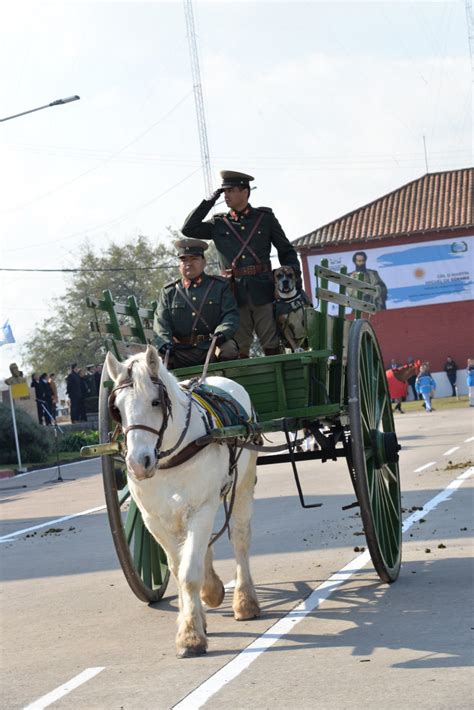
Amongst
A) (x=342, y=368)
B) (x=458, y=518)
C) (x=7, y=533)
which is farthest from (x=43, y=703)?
(x=7, y=533)

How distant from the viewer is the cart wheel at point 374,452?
28.7ft

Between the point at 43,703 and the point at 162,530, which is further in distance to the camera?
the point at 162,530

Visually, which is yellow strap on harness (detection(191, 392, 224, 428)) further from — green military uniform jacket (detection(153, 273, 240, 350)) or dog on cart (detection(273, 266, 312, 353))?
dog on cart (detection(273, 266, 312, 353))

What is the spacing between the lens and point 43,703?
253 inches

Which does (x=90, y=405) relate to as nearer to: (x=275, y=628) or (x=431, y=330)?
(x=431, y=330)

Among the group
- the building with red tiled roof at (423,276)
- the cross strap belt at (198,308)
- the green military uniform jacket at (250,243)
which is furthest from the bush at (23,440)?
the building with red tiled roof at (423,276)

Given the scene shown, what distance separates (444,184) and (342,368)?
62.2 m

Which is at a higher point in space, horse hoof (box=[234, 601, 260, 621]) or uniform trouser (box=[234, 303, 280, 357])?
uniform trouser (box=[234, 303, 280, 357])

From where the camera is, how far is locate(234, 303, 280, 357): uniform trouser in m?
10.2

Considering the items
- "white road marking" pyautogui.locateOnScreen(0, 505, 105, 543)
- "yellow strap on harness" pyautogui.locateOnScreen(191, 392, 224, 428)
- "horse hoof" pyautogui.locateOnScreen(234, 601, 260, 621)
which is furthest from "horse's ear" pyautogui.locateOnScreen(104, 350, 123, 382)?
"white road marking" pyautogui.locateOnScreen(0, 505, 105, 543)

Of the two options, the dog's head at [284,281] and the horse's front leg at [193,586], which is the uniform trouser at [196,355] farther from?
the horse's front leg at [193,586]

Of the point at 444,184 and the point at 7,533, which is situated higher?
the point at 444,184

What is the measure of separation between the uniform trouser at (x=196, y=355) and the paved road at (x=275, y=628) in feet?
5.56

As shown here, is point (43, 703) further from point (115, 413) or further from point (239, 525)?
point (239, 525)
